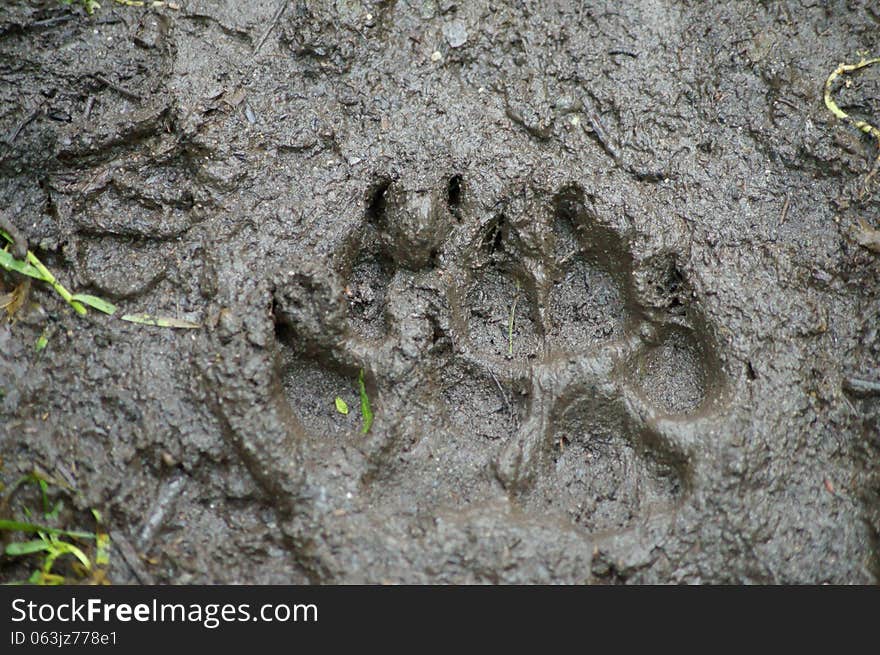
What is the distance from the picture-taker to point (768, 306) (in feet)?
8.78

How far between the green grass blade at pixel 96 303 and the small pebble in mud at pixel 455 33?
1368 mm

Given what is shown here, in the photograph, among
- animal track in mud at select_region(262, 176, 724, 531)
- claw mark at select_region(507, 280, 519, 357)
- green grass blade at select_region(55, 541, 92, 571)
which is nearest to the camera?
green grass blade at select_region(55, 541, 92, 571)

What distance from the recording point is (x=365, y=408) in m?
2.61

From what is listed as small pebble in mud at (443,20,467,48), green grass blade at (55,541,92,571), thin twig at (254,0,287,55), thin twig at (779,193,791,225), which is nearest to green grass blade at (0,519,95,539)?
green grass blade at (55,541,92,571)

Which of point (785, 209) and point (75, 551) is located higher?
point (785, 209)

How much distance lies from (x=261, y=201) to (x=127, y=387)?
0.69 m

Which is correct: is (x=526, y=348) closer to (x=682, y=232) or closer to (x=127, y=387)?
(x=682, y=232)

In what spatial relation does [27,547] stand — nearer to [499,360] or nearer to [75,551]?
[75,551]

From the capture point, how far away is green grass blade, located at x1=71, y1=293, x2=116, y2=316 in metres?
2.63

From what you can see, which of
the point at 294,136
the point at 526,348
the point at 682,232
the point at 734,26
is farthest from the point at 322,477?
the point at 734,26

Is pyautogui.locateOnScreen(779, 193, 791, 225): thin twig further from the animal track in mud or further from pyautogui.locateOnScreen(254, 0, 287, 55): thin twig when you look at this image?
pyautogui.locateOnScreen(254, 0, 287, 55): thin twig

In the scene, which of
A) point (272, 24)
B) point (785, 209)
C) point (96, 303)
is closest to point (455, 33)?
point (272, 24)

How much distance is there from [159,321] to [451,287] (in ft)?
2.94

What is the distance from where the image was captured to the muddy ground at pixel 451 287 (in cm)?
249
